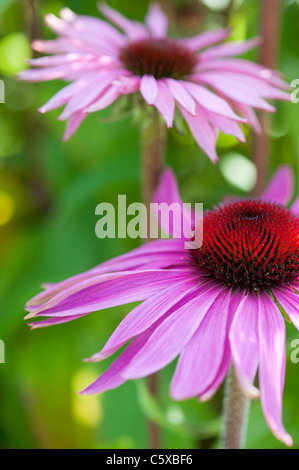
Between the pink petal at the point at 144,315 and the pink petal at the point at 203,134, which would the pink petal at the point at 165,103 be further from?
the pink petal at the point at 144,315

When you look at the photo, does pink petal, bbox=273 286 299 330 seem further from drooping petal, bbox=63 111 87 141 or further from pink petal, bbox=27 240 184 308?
drooping petal, bbox=63 111 87 141

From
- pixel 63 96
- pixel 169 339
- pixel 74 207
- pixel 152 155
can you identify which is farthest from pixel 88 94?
pixel 74 207

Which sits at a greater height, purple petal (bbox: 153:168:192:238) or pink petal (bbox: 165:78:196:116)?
pink petal (bbox: 165:78:196:116)

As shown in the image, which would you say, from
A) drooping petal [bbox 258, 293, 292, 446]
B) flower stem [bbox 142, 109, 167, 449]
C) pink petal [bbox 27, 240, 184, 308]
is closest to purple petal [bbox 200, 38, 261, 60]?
flower stem [bbox 142, 109, 167, 449]
